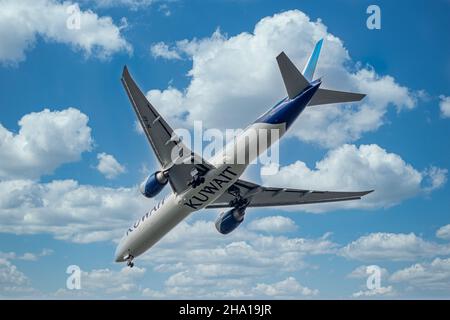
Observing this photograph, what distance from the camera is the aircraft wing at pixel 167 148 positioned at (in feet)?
105

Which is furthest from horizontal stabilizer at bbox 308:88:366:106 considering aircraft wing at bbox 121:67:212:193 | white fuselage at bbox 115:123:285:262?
aircraft wing at bbox 121:67:212:193

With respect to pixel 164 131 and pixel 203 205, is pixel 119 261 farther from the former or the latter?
pixel 164 131

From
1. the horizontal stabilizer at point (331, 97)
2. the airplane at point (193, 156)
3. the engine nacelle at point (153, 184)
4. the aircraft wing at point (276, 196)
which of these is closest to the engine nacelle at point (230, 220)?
the aircraft wing at point (276, 196)

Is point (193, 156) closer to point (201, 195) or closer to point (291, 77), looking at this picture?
point (201, 195)

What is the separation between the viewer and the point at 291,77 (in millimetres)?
32688

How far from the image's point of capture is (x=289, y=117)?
3338cm

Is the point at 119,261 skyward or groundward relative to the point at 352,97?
groundward

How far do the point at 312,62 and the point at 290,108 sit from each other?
6652 millimetres

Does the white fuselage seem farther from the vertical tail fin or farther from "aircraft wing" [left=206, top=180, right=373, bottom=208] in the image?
the vertical tail fin

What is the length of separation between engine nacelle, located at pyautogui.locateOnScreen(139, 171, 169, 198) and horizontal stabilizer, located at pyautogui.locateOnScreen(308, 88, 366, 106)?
10160 millimetres
